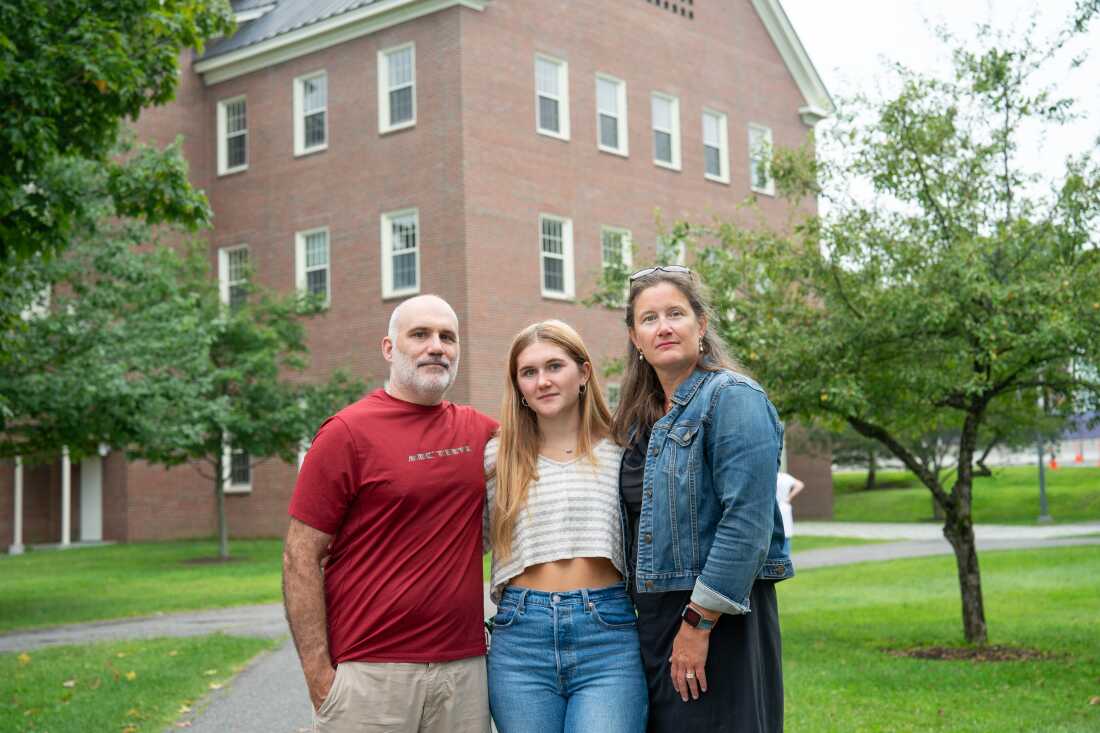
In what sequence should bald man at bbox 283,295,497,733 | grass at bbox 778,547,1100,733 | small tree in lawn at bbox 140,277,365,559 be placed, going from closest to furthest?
bald man at bbox 283,295,497,733 < grass at bbox 778,547,1100,733 < small tree in lawn at bbox 140,277,365,559

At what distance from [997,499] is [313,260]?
23501 millimetres

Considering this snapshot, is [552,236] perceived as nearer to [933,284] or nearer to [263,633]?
[263,633]

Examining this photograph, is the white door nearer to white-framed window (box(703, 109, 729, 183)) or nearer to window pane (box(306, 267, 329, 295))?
window pane (box(306, 267, 329, 295))

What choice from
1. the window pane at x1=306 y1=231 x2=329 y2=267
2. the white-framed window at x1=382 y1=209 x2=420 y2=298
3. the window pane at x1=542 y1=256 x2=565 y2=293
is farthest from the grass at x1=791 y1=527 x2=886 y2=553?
the window pane at x1=306 y1=231 x2=329 y2=267

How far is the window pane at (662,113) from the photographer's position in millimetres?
31516

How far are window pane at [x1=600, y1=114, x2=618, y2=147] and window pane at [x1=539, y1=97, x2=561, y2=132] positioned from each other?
58.4 inches

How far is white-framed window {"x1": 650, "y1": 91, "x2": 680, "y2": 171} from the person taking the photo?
3150 cm

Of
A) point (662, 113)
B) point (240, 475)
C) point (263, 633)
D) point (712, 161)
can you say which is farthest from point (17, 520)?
point (263, 633)

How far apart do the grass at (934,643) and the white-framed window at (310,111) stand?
54.9 ft

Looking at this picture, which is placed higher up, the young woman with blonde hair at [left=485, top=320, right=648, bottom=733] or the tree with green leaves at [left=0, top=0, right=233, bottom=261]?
the tree with green leaves at [left=0, top=0, right=233, bottom=261]

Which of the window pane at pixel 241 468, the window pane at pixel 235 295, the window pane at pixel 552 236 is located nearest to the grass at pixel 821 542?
Answer: the window pane at pixel 552 236

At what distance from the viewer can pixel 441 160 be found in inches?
1067

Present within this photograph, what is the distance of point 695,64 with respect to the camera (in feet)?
107

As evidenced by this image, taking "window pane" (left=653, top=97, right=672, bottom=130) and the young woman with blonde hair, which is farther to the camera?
"window pane" (left=653, top=97, right=672, bottom=130)
